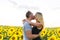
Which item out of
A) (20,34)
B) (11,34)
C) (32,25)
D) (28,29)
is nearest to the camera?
(28,29)

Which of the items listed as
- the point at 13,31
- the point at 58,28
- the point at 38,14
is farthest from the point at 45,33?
the point at 38,14

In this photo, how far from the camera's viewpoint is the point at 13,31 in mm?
9398

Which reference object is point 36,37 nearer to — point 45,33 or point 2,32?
point 45,33

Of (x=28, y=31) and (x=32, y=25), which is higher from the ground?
(x=32, y=25)

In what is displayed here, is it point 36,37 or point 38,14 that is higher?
Answer: point 38,14

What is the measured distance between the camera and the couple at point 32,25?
21.2 ft

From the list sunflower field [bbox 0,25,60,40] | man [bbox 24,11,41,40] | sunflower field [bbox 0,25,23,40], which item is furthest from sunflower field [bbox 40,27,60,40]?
man [bbox 24,11,41,40]

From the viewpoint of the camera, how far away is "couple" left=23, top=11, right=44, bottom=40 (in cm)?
646

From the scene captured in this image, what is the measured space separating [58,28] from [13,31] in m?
1.34

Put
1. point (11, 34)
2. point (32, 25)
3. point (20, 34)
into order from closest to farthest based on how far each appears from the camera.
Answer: point (32, 25)
point (20, 34)
point (11, 34)

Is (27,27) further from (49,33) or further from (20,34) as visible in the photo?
(49,33)

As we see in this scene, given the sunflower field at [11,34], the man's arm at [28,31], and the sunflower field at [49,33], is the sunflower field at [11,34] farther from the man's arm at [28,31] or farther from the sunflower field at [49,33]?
the man's arm at [28,31]

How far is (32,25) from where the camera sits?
6594 mm

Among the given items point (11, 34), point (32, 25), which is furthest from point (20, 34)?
point (32, 25)
